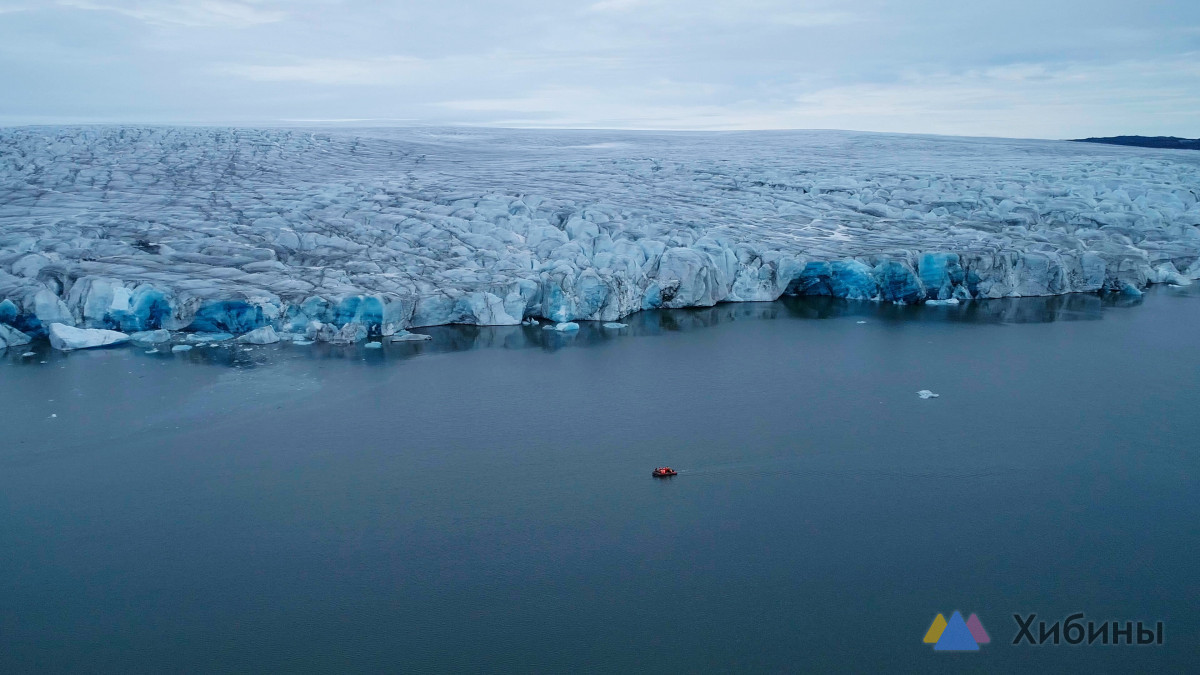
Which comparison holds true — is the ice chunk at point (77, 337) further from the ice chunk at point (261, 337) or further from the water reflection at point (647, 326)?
the ice chunk at point (261, 337)

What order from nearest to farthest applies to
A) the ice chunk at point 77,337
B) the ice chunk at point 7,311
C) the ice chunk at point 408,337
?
the ice chunk at point 77,337, the ice chunk at point 7,311, the ice chunk at point 408,337

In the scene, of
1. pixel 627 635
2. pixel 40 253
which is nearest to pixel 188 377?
pixel 40 253

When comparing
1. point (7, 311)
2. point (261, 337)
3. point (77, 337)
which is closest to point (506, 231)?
point (261, 337)

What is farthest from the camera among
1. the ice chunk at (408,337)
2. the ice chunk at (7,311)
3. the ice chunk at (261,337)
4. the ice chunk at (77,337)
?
the ice chunk at (408,337)

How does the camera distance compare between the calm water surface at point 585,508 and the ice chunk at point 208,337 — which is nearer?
the calm water surface at point 585,508

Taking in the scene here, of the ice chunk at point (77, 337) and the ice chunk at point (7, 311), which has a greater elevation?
the ice chunk at point (7, 311)
